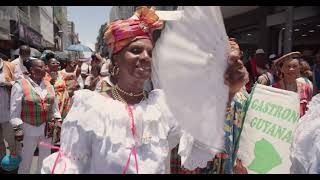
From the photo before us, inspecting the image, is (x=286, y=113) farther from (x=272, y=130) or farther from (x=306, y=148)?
(x=306, y=148)

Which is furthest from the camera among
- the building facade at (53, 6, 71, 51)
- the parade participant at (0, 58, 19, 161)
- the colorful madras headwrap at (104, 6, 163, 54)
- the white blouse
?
the building facade at (53, 6, 71, 51)

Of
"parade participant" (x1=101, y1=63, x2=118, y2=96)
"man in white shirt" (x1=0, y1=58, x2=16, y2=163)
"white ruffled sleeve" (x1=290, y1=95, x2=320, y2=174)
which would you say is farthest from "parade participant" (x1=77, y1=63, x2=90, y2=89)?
"white ruffled sleeve" (x1=290, y1=95, x2=320, y2=174)

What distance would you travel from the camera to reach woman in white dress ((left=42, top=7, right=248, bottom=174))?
6.00 feet

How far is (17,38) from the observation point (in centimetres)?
2114

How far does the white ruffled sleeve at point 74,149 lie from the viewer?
1.81 meters

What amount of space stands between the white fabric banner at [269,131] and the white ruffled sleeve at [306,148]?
0.03 metres

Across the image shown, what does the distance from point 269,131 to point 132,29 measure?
3.05 feet

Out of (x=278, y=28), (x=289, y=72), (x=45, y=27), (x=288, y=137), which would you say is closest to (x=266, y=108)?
(x=288, y=137)

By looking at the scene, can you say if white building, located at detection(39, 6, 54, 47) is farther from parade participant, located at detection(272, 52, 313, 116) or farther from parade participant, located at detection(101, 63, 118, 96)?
parade participant, located at detection(101, 63, 118, 96)

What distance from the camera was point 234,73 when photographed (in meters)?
1.78

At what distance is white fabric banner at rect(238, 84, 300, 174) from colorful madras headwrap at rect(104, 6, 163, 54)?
75cm

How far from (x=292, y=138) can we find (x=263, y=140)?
152mm

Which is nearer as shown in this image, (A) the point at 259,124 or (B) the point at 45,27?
(A) the point at 259,124

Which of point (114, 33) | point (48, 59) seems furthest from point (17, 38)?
point (114, 33)
